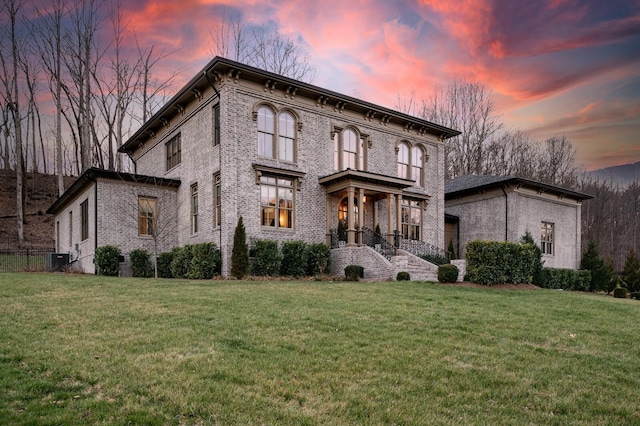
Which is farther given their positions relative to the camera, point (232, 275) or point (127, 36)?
point (127, 36)

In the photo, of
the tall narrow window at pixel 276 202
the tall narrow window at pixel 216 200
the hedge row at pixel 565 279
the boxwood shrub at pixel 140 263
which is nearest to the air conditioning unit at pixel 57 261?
the boxwood shrub at pixel 140 263

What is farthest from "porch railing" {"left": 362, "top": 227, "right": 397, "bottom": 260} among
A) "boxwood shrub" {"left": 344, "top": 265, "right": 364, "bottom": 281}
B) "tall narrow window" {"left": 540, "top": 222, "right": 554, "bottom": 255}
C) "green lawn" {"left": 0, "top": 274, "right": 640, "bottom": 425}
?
"tall narrow window" {"left": 540, "top": 222, "right": 554, "bottom": 255}

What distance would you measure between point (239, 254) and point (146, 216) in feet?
22.2

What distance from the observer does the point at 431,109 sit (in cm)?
4281

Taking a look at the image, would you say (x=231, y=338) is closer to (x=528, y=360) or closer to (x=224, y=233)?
(x=528, y=360)

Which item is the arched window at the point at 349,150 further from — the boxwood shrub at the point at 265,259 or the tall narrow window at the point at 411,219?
the boxwood shrub at the point at 265,259

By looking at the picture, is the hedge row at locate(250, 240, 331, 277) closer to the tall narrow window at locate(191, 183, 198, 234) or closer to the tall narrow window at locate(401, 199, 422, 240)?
the tall narrow window at locate(191, 183, 198, 234)

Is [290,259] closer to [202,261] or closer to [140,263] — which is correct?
[202,261]

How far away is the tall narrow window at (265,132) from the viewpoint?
1909 cm

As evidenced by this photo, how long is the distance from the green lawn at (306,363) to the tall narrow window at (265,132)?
10.4m

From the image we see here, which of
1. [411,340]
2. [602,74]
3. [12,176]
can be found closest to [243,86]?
[411,340]

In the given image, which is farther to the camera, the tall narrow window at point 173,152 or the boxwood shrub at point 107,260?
the tall narrow window at point 173,152

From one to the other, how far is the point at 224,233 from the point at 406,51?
471 inches

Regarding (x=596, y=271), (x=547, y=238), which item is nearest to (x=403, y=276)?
(x=547, y=238)
